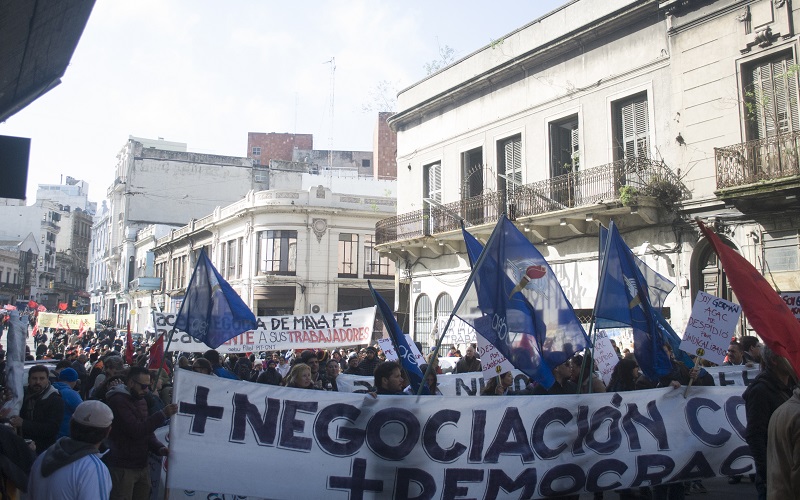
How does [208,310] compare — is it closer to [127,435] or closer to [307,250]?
[127,435]

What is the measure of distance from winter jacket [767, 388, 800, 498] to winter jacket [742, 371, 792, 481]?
4.26 ft

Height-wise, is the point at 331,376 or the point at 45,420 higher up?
the point at 331,376

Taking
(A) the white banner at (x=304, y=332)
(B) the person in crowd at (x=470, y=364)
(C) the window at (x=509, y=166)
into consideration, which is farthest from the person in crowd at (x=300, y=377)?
(C) the window at (x=509, y=166)

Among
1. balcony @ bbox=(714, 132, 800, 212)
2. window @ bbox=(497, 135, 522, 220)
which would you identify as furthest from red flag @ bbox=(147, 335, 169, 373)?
balcony @ bbox=(714, 132, 800, 212)

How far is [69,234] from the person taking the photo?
118000 millimetres

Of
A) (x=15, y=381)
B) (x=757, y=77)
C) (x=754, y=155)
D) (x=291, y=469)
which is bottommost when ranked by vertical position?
(x=291, y=469)

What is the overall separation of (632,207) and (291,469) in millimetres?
12858

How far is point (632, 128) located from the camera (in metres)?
18.3

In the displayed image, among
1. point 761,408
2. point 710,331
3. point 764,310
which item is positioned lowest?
point 761,408

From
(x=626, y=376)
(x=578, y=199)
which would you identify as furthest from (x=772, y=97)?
(x=626, y=376)

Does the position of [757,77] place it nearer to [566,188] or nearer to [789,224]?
[789,224]

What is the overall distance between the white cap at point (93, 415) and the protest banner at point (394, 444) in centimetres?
163

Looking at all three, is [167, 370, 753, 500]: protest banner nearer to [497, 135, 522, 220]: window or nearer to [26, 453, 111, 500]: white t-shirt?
[26, 453, 111, 500]: white t-shirt

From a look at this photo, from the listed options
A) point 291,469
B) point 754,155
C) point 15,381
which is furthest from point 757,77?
point 15,381
